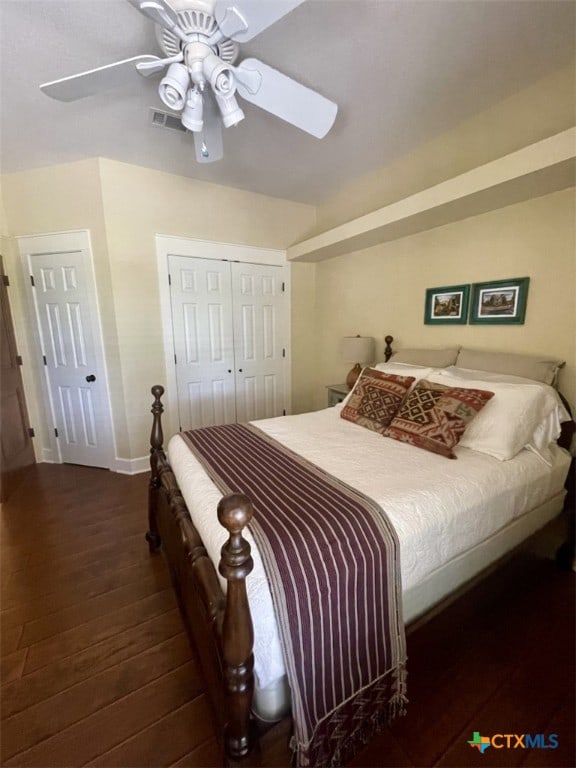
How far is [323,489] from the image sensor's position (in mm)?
1279

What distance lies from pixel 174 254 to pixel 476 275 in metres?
2.60

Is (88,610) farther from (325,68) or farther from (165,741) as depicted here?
(325,68)

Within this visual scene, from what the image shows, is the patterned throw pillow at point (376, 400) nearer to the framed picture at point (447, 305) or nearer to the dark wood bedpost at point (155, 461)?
the framed picture at point (447, 305)

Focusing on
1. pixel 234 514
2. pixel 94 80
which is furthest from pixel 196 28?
pixel 234 514

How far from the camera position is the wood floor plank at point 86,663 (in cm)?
120

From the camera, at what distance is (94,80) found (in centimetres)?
137

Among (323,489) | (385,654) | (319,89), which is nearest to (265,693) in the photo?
(385,654)

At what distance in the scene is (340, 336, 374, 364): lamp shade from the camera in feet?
9.80

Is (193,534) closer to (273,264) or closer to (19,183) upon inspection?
(273,264)

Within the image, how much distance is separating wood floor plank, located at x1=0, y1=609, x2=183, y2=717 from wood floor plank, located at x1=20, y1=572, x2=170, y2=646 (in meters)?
0.17

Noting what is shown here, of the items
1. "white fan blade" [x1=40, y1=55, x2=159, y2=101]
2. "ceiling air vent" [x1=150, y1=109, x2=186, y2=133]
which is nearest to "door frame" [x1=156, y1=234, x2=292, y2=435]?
"ceiling air vent" [x1=150, y1=109, x2=186, y2=133]

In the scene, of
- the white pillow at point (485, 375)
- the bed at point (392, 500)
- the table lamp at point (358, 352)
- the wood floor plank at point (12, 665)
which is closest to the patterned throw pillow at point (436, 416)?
the bed at point (392, 500)

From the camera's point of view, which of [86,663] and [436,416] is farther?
[436,416]

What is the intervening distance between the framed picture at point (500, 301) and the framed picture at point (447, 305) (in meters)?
0.07
